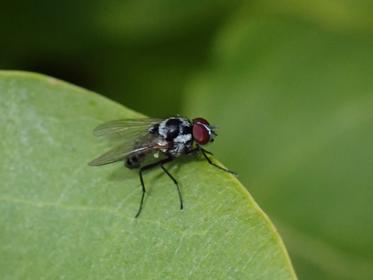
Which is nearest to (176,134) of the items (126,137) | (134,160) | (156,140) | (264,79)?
(156,140)

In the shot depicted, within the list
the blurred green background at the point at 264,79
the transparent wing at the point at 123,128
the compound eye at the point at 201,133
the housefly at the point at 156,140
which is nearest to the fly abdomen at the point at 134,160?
the housefly at the point at 156,140

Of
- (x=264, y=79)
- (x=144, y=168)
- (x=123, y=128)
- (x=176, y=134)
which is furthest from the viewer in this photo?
(x=264, y=79)

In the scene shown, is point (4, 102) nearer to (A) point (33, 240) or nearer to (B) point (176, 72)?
(A) point (33, 240)

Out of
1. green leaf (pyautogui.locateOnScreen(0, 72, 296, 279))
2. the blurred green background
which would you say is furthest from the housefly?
the blurred green background

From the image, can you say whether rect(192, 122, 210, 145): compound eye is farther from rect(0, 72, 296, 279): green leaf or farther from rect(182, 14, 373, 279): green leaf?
rect(182, 14, 373, 279): green leaf

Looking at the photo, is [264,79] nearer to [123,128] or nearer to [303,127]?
[303,127]

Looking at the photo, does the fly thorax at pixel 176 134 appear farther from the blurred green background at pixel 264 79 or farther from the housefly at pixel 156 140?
the blurred green background at pixel 264 79
